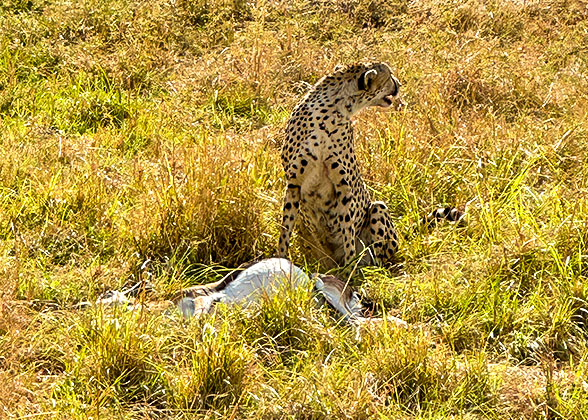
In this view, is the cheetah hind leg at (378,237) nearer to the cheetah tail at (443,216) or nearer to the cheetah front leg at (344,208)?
the cheetah front leg at (344,208)

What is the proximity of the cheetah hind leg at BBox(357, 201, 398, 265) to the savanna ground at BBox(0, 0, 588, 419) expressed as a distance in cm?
8

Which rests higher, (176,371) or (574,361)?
(176,371)

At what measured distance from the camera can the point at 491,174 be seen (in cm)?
541

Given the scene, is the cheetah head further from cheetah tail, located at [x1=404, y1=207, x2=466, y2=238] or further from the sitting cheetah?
cheetah tail, located at [x1=404, y1=207, x2=466, y2=238]

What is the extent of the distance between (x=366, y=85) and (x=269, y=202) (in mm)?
728

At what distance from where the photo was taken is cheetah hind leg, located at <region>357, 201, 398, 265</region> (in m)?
4.91

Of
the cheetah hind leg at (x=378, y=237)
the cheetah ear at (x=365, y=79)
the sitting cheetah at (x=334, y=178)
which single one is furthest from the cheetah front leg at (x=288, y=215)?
the cheetah ear at (x=365, y=79)

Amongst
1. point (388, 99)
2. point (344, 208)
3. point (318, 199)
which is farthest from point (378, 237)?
point (388, 99)

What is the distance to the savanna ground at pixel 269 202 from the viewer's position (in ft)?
12.1

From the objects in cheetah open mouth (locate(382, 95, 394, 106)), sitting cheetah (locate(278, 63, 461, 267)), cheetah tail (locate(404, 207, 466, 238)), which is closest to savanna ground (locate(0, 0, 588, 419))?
cheetah tail (locate(404, 207, 466, 238))

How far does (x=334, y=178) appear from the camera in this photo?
4777mm

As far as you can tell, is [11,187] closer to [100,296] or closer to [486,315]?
[100,296]

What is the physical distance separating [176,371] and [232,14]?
4.46 metres

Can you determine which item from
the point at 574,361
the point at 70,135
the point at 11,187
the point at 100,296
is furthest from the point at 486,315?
the point at 70,135
